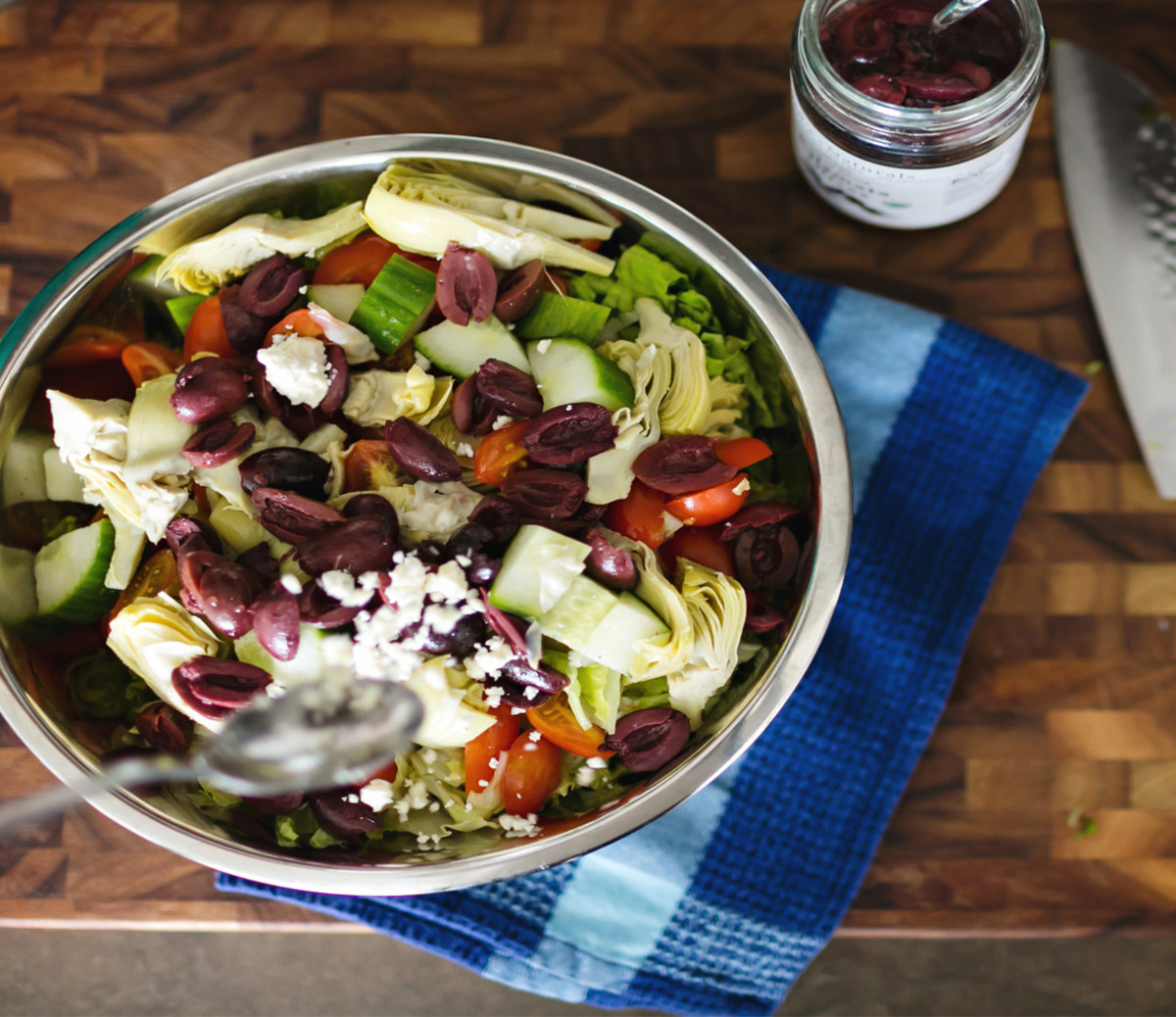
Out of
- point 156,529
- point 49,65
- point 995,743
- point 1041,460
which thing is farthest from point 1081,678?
point 49,65

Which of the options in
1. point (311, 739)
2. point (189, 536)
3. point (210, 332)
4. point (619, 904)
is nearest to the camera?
point (311, 739)

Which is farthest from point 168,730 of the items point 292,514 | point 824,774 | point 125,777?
point 824,774

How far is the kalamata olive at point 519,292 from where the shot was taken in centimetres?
118

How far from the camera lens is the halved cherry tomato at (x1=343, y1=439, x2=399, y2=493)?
1168 mm

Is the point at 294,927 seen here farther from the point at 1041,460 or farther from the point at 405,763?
the point at 1041,460

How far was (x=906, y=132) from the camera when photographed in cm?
123

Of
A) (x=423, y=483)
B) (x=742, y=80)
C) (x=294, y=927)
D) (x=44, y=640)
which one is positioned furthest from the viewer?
(x=742, y=80)

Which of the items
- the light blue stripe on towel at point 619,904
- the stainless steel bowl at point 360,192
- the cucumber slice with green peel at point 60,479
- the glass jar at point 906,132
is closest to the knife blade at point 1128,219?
the glass jar at point 906,132

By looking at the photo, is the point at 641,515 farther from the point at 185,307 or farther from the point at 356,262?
the point at 185,307

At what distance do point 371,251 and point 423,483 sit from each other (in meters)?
0.32

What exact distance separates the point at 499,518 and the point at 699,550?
0.25 meters

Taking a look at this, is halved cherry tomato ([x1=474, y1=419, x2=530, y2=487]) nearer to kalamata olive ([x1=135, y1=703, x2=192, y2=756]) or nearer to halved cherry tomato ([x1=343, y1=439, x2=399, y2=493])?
halved cherry tomato ([x1=343, y1=439, x2=399, y2=493])

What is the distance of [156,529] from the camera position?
1.15m

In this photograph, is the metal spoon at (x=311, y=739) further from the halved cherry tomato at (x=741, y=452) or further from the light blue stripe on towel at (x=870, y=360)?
the light blue stripe on towel at (x=870, y=360)
